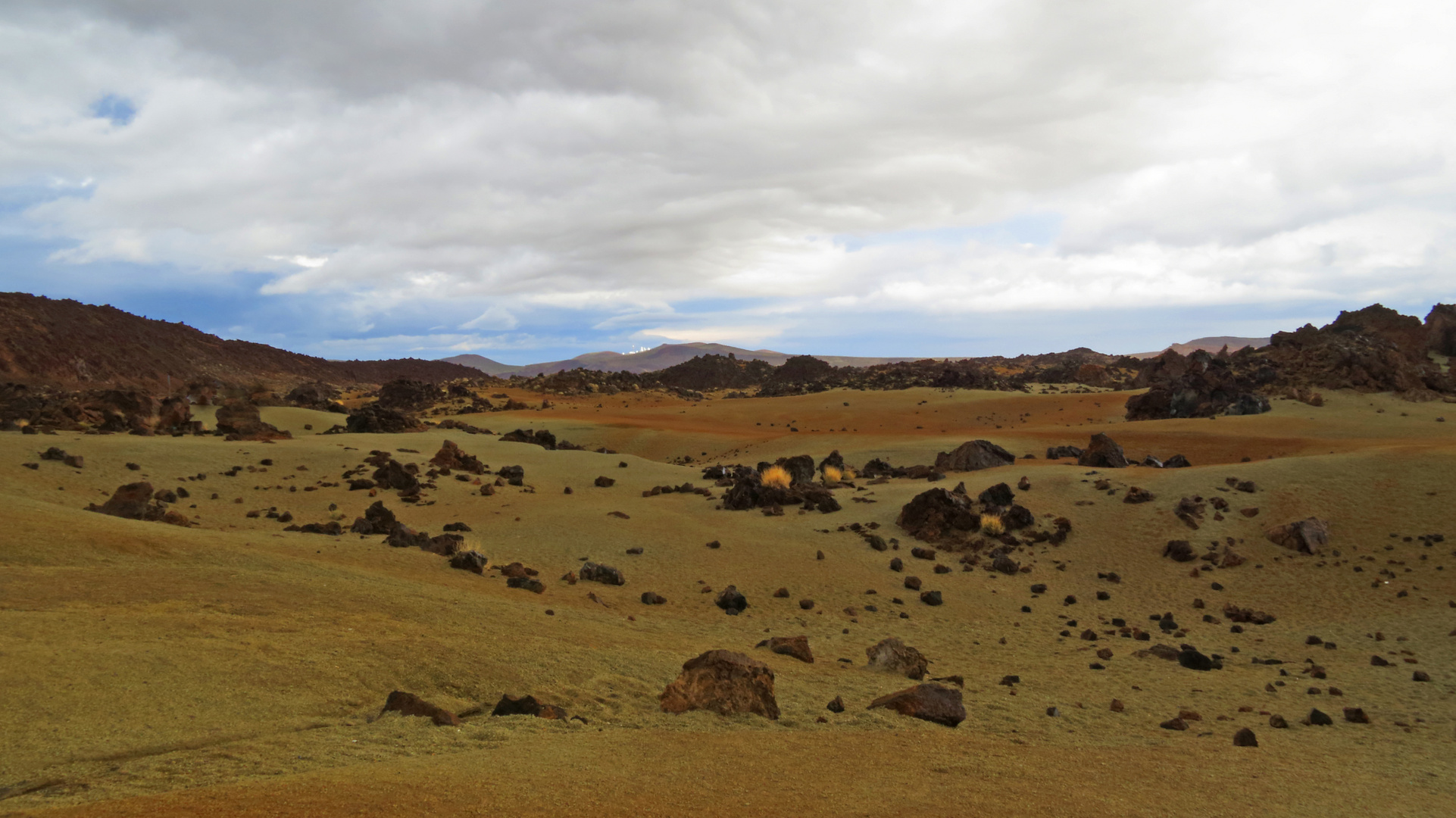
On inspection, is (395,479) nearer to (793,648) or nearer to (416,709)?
(793,648)

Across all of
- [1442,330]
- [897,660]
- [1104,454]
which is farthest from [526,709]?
[1442,330]

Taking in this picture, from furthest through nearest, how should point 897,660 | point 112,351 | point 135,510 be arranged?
1. point 112,351
2. point 135,510
3. point 897,660

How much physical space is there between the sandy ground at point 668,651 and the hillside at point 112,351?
181 ft

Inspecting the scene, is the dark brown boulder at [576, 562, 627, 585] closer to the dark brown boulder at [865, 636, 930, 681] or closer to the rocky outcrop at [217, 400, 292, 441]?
the dark brown boulder at [865, 636, 930, 681]

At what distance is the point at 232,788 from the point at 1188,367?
133 feet

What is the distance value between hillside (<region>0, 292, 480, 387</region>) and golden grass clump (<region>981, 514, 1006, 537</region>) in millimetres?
66104

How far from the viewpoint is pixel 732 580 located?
12.8m

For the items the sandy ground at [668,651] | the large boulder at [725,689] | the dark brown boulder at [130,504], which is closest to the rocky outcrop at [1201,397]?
the sandy ground at [668,651]

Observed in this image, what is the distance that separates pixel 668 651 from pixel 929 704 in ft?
9.39

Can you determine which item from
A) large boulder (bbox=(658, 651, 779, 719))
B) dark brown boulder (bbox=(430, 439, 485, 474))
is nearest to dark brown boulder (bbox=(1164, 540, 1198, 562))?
large boulder (bbox=(658, 651, 779, 719))

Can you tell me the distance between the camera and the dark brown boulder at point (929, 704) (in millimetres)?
6805

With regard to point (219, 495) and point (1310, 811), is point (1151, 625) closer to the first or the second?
point (1310, 811)

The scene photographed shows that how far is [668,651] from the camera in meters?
8.60

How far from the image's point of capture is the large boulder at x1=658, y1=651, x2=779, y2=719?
259 inches
